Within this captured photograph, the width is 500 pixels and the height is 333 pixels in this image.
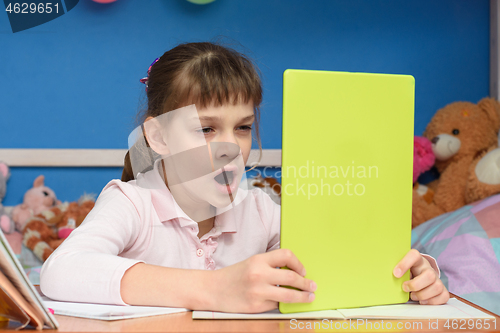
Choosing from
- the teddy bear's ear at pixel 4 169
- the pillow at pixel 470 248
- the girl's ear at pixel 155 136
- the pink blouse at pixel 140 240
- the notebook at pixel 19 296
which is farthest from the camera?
the teddy bear's ear at pixel 4 169

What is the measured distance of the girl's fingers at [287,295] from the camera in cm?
47

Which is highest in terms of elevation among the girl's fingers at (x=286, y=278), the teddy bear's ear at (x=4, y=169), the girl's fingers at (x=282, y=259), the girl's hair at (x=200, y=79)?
the girl's hair at (x=200, y=79)

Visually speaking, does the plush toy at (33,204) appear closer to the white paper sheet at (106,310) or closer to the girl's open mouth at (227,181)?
the girl's open mouth at (227,181)

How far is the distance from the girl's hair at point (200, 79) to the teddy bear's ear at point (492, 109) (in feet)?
4.00

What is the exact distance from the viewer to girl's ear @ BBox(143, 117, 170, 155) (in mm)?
879

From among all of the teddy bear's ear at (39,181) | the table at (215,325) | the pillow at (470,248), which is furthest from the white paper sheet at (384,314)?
the teddy bear's ear at (39,181)

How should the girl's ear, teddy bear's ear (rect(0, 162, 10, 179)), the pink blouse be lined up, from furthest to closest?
1. teddy bear's ear (rect(0, 162, 10, 179))
2. the girl's ear
3. the pink blouse

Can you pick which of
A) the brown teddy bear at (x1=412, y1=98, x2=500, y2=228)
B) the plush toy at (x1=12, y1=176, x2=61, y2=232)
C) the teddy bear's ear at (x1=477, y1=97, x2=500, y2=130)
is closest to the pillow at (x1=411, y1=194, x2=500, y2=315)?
the brown teddy bear at (x1=412, y1=98, x2=500, y2=228)

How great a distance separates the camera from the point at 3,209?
1.64 m

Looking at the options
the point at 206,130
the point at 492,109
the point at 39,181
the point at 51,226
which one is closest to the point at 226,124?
the point at 206,130

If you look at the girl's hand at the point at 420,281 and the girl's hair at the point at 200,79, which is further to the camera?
the girl's hair at the point at 200,79

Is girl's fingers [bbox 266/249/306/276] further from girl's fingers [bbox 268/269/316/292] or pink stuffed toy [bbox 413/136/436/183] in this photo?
pink stuffed toy [bbox 413/136/436/183]

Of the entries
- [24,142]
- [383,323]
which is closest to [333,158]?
[383,323]

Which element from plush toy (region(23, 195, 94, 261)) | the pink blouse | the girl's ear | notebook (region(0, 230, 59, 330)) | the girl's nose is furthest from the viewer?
plush toy (region(23, 195, 94, 261))
